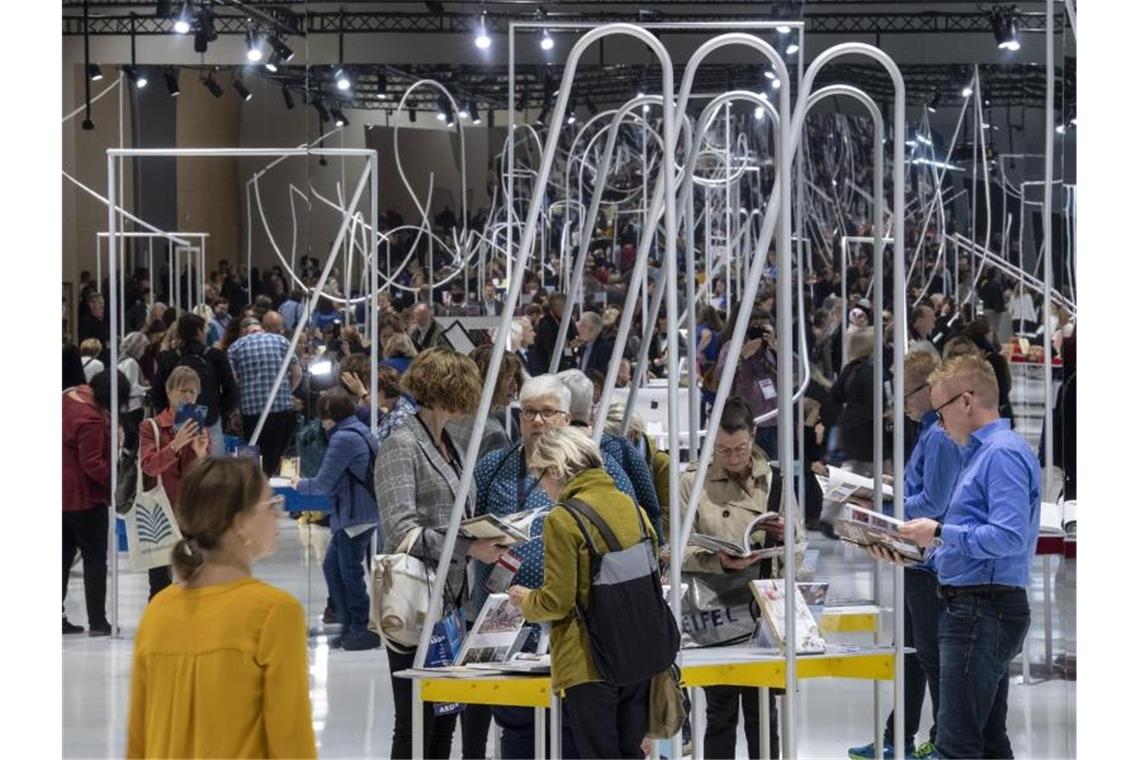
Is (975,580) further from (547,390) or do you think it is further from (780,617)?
(547,390)

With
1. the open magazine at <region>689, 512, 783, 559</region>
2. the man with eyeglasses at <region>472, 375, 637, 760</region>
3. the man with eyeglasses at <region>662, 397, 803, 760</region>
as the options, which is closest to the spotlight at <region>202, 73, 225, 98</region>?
the man with eyeglasses at <region>472, 375, 637, 760</region>

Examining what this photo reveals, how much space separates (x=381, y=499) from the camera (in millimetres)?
4613

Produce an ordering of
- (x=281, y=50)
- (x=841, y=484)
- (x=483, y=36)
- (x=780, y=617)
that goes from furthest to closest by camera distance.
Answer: (x=281, y=50), (x=483, y=36), (x=841, y=484), (x=780, y=617)

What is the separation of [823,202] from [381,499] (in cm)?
285

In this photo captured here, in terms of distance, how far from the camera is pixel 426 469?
15.2 feet

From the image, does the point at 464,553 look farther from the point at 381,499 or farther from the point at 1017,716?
the point at 1017,716

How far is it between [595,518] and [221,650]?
45.7 inches

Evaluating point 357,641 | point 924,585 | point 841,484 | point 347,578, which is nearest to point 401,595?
point 841,484

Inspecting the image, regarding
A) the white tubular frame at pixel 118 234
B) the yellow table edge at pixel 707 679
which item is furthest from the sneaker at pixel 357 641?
the yellow table edge at pixel 707 679

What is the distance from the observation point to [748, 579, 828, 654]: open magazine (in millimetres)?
4434

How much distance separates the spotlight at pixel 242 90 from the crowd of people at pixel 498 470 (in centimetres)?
65

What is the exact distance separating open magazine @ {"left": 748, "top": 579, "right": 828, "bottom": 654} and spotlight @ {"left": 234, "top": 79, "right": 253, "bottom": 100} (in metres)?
3.25

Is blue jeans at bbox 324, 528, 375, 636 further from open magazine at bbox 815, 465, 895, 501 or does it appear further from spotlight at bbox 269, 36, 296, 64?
open magazine at bbox 815, 465, 895, 501

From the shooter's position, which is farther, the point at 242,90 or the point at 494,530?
the point at 242,90
